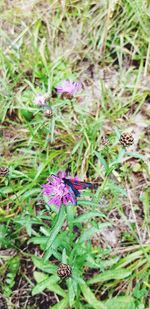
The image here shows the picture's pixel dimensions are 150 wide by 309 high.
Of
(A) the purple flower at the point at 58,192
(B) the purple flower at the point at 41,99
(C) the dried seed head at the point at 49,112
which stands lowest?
(A) the purple flower at the point at 58,192

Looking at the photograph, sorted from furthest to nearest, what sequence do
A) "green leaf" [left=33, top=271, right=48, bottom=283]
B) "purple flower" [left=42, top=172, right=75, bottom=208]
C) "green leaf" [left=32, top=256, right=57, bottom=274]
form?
"green leaf" [left=33, top=271, right=48, bottom=283] → "green leaf" [left=32, top=256, right=57, bottom=274] → "purple flower" [left=42, top=172, right=75, bottom=208]

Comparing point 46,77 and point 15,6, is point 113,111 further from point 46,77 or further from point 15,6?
point 15,6

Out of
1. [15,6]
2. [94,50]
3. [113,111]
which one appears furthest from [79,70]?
[15,6]

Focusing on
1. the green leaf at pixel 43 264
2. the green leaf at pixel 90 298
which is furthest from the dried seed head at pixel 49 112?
the green leaf at pixel 90 298

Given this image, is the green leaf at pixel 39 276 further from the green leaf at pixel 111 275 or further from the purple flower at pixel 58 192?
the purple flower at pixel 58 192

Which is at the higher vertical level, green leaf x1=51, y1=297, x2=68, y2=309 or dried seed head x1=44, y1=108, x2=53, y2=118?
dried seed head x1=44, y1=108, x2=53, y2=118

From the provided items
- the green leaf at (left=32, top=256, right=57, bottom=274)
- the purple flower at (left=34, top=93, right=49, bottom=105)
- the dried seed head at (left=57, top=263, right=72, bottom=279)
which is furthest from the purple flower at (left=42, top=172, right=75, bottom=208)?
the purple flower at (left=34, top=93, right=49, bottom=105)

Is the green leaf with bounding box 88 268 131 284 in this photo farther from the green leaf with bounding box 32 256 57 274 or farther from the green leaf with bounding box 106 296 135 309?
the green leaf with bounding box 32 256 57 274
